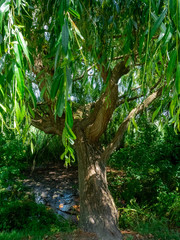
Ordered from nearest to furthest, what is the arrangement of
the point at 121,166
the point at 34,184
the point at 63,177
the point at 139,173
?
the point at 139,173
the point at 121,166
the point at 34,184
the point at 63,177

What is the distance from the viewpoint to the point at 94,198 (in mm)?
3348

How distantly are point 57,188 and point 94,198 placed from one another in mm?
2951

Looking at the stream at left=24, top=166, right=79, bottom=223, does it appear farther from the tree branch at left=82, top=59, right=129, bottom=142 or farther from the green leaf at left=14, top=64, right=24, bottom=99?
the green leaf at left=14, top=64, right=24, bottom=99

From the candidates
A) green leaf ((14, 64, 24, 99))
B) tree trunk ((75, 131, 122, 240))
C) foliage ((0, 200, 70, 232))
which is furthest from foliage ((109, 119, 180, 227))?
green leaf ((14, 64, 24, 99))

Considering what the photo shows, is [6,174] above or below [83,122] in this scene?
below

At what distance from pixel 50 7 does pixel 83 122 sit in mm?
1931

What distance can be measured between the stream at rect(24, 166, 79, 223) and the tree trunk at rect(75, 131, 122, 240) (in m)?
1.41

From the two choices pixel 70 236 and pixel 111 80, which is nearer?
pixel 70 236

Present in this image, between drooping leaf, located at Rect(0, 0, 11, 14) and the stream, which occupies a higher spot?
drooping leaf, located at Rect(0, 0, 11, 14)

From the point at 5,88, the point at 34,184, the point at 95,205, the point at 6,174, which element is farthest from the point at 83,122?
the point at 34,184

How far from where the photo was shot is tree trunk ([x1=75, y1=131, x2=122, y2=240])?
3180 millimetres

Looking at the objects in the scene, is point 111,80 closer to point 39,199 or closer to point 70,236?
point 70,236

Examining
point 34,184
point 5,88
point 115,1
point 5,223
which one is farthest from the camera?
point 34,184

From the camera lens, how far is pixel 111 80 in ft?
11.2
